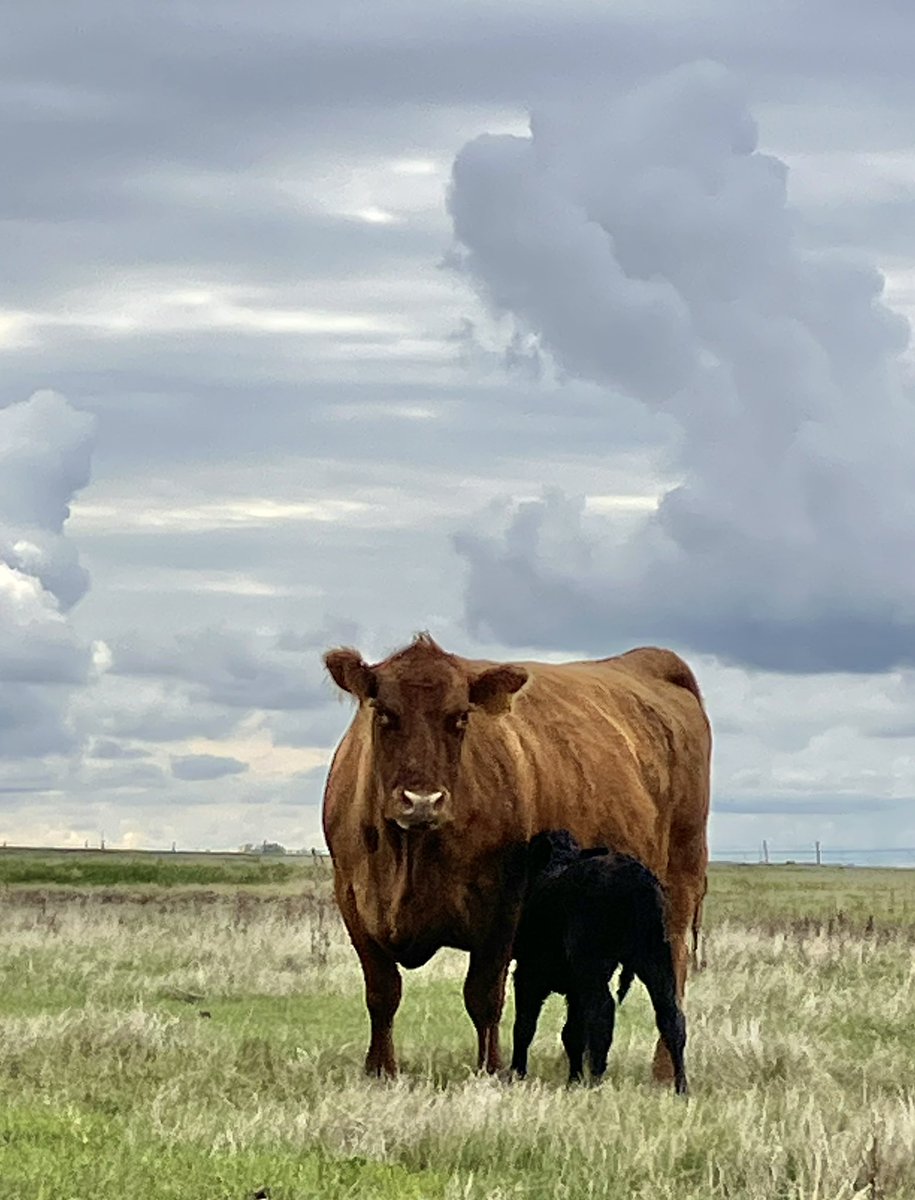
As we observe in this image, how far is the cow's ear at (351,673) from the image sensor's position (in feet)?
34.6

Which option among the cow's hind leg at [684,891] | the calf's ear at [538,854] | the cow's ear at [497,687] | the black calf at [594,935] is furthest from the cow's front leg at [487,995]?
the cow's hind leg at [684,891]

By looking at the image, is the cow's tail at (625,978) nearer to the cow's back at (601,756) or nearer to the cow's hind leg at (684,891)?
the cow's back at (601,756)

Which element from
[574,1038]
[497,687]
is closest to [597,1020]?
[574,1038]

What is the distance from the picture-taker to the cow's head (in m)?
10.0

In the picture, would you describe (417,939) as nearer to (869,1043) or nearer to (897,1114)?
(897,1114)

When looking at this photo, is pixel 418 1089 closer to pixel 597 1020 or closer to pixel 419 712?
pixel 597 1020

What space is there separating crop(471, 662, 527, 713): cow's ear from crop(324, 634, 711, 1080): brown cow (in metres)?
0.01

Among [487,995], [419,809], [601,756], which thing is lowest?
[487,995]

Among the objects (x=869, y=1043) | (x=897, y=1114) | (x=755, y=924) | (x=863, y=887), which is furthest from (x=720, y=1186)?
(x=863, y=887)

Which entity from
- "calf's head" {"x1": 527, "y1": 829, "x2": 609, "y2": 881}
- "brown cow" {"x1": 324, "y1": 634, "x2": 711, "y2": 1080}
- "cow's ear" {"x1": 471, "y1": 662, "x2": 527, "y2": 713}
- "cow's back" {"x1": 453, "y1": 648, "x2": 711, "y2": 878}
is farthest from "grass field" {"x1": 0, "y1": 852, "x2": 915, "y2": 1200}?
"cow's ear" {"x1": 471, "y1": 662, "x2": 527, "y2": 713}

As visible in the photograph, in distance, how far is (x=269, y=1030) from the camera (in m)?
13.9

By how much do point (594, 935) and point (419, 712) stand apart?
143 cm

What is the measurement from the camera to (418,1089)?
31.7 feet

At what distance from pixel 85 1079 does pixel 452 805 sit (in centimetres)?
229
